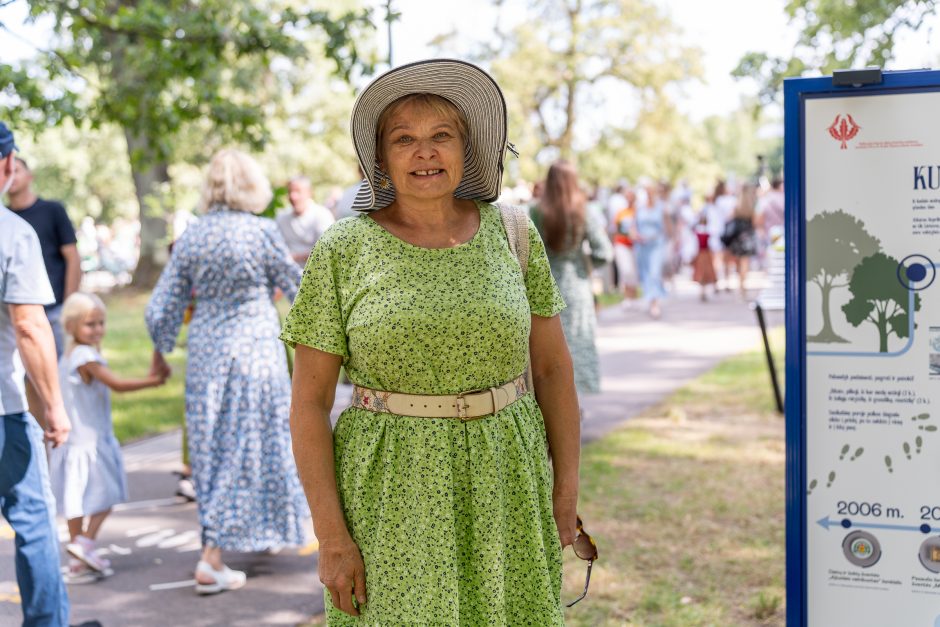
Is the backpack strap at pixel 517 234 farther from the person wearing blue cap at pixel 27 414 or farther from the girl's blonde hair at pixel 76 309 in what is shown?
the girl's blonde hair at pixel 76 309

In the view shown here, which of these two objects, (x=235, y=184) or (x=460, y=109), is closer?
(x=460, y=109)

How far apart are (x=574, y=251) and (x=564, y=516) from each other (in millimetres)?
4809

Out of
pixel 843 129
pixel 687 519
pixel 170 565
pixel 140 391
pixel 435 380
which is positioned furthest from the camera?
pixel 140 391

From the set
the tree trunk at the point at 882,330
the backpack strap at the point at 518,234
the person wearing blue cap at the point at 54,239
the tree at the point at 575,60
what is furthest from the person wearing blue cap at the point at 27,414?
the tree at the point at 575,60

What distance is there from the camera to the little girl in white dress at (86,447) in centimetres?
506

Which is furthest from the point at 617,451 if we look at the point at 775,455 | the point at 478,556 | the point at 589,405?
the point at 478,556

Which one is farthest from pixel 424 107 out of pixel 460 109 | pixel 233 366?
pixel 233 366

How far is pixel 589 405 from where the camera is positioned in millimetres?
9406

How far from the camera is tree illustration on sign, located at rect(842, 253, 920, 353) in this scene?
3.15 m

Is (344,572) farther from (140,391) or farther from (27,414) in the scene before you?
(140,391)

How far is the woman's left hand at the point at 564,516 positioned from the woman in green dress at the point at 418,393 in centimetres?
16

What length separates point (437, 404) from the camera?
2.52 m

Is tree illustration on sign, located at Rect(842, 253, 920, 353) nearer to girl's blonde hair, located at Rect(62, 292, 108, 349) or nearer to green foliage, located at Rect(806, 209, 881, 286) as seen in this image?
green foliage, located at Rect(806, 209, 881, 286)

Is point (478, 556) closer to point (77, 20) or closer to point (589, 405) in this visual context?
point (77, 20)
